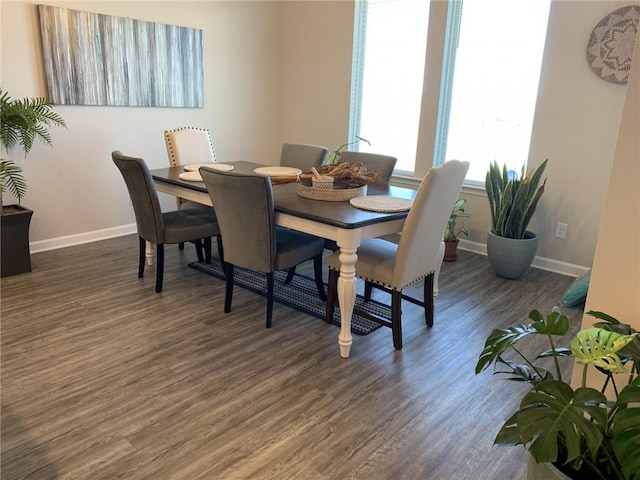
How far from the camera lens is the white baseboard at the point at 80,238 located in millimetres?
3904

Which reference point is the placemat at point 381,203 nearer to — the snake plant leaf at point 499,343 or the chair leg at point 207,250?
the snake plant leaf at point 499,343

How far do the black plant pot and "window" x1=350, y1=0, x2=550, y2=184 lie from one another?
3.21 metres

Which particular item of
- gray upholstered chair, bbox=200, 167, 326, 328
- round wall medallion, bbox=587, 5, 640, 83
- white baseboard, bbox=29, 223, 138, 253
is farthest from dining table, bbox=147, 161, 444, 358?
white baseboard, bbox=29, 223, 138, 253

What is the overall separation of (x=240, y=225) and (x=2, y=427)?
136 cm

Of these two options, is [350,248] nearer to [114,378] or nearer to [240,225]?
[240,225]

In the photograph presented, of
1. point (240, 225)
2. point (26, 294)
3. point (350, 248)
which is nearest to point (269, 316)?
point (240, 225)

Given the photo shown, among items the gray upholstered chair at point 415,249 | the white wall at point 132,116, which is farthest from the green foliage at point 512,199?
the white wall at point 132,116

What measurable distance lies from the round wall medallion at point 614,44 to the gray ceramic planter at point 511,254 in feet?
4.19

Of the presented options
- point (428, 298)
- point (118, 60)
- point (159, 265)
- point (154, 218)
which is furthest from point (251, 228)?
point (118, 60)

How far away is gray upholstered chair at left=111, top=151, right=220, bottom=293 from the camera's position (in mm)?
2910

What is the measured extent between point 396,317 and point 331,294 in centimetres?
41

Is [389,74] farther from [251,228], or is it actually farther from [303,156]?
[251,228]

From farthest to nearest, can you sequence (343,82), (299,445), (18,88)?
(343,82), (18,88), (299,445)

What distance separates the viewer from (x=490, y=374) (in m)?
2.37
